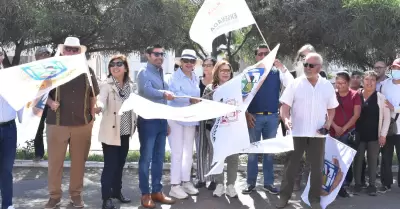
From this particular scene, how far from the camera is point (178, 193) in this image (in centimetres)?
629

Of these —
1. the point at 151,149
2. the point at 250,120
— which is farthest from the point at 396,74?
the point at 151,149

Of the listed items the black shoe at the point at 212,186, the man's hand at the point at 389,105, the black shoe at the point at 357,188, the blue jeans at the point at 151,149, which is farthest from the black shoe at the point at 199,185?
the man's hand at the point at 389,105

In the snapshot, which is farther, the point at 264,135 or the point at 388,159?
the point at 388,159

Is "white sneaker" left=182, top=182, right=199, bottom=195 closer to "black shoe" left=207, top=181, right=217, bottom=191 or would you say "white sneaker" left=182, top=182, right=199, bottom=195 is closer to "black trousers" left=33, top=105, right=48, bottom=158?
"black shoe" left=207, top=181, right=217, bottom=191

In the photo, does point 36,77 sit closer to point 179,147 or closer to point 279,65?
point 179,147

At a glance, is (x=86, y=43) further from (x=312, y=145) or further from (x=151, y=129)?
Answer: (x=312, y=145)

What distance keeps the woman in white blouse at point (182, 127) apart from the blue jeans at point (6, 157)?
1941 mm

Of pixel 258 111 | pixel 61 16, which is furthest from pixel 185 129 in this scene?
pixel 61 16

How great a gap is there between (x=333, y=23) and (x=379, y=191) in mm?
2674

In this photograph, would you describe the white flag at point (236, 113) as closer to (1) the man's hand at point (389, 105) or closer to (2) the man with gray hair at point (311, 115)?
(2) the man with gray hair at point (311, 115)

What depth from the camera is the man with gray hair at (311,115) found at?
5.61 meters

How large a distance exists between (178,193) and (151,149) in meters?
0.82

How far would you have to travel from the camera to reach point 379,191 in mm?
6773

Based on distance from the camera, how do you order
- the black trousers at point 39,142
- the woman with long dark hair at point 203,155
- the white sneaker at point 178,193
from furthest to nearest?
the black trousers at point 39,142
the woman with long dark hair at point 203,155
the white sneaker at point 178,193
